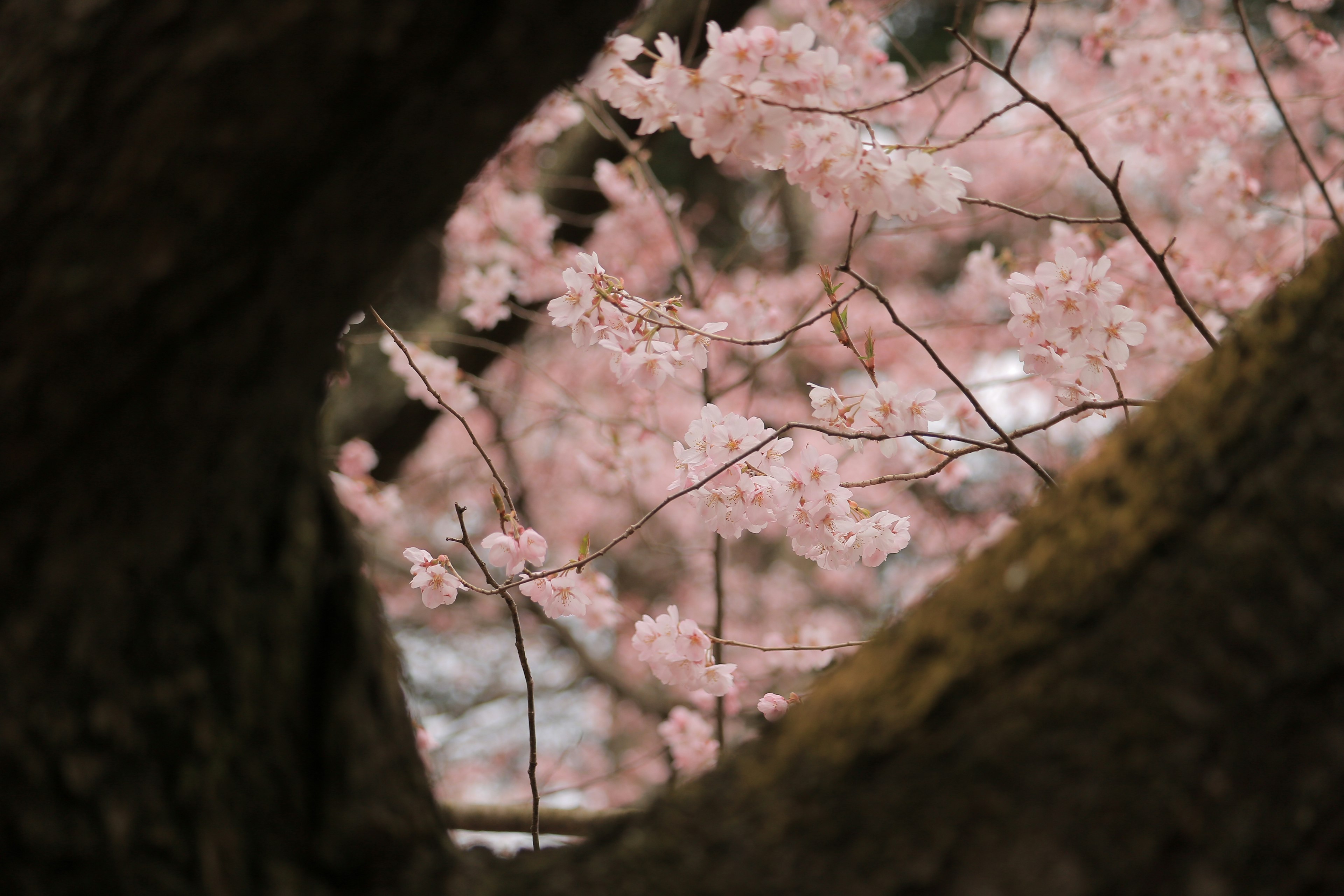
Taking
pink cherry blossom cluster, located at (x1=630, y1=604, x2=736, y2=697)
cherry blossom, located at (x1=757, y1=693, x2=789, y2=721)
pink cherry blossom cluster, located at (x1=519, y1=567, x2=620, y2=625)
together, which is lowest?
cherry blossom, located at (x1=757, y1=693, x2=789, y2=721)

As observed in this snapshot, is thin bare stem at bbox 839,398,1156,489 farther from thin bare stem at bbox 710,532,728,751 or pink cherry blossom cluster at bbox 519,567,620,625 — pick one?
thin bare stem at bbox 710,532,728,751

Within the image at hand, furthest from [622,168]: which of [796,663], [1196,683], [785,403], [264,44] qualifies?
[785,403]

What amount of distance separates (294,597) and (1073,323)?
5.18 feet

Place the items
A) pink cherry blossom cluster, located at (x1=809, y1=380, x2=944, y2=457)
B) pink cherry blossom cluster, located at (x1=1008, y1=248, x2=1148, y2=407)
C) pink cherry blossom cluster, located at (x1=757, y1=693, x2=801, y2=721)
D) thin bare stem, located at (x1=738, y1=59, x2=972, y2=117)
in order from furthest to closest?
pink cherry blossom cluster, located at (x1=757, y1=693, x2=801, y2=721) → pink cherry blossom cluster, located at (x1=809, y1=380, x2=944, y2=457) → pink cherry blossom cluster, located at (x1=1008, y1=248, x2=1148, y2=407) → thin bare stem, located at (x1=738, y1=59, x2=972, y2=117)

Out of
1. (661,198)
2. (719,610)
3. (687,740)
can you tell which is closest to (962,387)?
(719,610)

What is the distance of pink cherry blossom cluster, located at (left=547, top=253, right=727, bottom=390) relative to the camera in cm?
181

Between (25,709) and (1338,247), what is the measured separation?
101 centimetres

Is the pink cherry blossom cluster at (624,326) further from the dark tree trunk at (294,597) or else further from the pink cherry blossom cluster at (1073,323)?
the dark tree trunk at (294,597)

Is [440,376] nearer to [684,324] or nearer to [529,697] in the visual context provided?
[684,324]

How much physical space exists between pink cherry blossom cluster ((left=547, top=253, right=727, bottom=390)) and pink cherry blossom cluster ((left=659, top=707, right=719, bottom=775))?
143 centimetres

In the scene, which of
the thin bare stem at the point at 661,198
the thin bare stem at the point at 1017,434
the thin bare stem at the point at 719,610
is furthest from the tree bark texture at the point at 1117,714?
the thin bare stem at the point at 661,198

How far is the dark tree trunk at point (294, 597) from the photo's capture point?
527 millimetres

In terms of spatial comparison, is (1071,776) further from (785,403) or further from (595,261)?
(785,403)

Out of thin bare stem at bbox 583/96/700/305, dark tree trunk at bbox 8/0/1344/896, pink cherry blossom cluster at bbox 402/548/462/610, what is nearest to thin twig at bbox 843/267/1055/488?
dark tree trunk at bbox 8/0/1344/896
